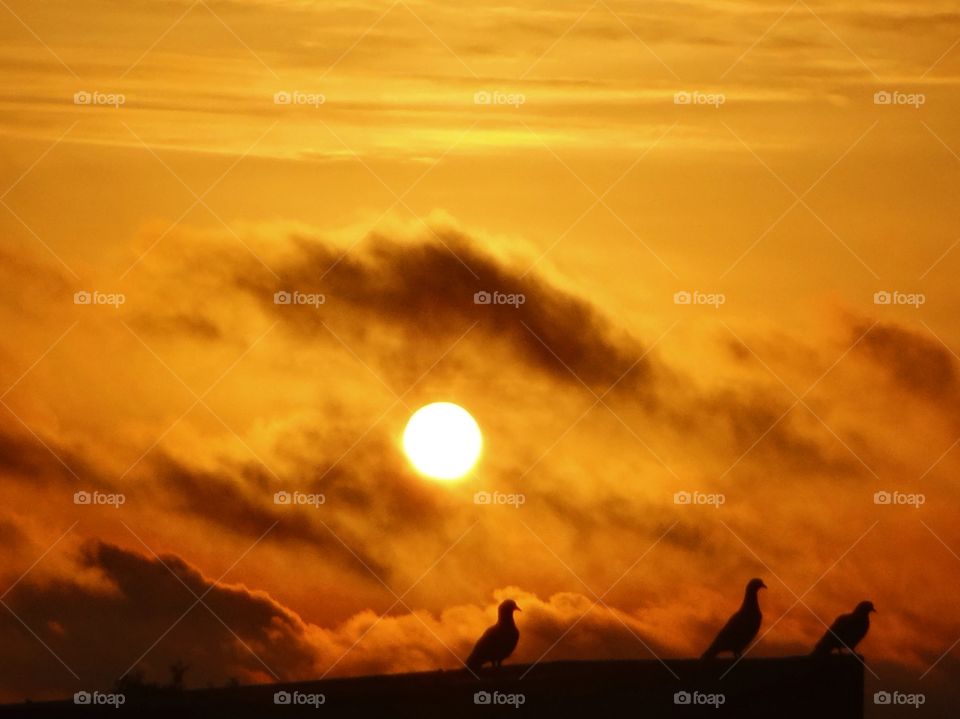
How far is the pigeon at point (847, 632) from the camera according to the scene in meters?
16.2

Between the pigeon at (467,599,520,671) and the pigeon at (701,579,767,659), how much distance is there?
81.1 inches

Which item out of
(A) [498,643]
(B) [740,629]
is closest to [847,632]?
(B) [740,629]

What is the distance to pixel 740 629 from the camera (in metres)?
17.1

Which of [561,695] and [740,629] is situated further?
[740,629]

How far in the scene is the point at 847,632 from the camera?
16.7 meters

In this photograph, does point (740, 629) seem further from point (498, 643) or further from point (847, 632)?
point (498, 643)

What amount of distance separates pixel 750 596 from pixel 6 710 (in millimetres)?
8026

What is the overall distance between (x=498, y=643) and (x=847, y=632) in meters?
3.65

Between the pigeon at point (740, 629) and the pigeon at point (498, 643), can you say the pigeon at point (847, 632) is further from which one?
the pigeon at point (498, 643)

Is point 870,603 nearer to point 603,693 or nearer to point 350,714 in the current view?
point 603,693

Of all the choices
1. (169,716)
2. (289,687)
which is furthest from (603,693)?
(169,716)

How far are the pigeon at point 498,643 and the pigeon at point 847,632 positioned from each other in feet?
10.5

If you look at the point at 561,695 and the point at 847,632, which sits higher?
the point at 847,632

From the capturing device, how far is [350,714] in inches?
551
